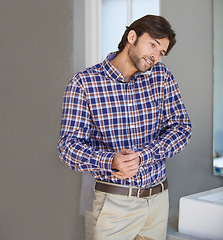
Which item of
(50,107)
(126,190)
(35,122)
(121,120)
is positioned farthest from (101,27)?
(126,190)

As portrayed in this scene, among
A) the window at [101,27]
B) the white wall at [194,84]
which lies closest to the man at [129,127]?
the white wall at [194,84]

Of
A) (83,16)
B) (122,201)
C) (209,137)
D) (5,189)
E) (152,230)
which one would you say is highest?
(83,16)

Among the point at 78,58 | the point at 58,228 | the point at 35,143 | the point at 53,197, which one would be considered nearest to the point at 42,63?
the point at 78,58

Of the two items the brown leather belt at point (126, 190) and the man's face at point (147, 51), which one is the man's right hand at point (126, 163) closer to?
the brown leather belt at point (126, 190)

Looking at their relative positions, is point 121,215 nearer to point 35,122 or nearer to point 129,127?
→ point 129,127

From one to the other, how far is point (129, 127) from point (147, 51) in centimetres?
30

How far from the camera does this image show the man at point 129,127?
4.87ft

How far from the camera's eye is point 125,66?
158 centimetres

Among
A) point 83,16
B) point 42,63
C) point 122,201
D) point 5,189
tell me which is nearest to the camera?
point 122,201

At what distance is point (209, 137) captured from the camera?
228cm

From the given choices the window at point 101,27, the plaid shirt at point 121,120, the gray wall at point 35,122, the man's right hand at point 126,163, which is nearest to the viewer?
the man's right hand at point 126,163

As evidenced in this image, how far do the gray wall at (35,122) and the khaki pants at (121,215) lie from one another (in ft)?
4.14

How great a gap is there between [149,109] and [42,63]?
61.3 inches

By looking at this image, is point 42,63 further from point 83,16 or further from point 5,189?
point 5,189
